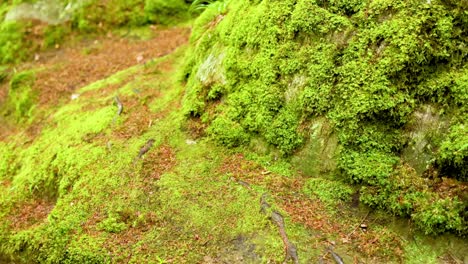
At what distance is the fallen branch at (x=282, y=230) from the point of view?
4965 millimetres

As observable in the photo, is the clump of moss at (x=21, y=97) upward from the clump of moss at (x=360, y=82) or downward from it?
downward

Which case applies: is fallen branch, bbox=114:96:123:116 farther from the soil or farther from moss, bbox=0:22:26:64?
moss, bbox=0:22:26:64

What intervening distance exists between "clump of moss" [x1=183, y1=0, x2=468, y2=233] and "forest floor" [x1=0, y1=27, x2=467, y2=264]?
1.31 feet

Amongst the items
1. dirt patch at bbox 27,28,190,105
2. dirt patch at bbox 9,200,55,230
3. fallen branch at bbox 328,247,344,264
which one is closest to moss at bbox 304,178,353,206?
fallen branch at bbox 328,247,344,264

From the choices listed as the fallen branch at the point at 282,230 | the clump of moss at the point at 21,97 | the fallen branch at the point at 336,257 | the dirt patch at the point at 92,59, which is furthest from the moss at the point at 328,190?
the clump of moss at the point at 21,97

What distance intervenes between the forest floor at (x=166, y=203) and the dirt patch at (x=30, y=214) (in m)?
0.02

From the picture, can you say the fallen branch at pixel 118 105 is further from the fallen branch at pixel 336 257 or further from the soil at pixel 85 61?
the fallen branch at pixel 336 257

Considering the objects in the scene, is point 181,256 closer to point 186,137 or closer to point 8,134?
point 186,137

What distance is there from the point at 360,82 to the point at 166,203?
3.33 meters

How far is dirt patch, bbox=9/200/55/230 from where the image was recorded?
22.1 ft

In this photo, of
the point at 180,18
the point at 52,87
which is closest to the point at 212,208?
the point at 52,87

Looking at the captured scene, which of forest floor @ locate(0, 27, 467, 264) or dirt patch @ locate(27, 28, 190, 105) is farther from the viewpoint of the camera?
dirt patch @ locate(27, 28, 190, 105)

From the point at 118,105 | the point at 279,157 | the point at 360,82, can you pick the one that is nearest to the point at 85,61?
the point at 118,105

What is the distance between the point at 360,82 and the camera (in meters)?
5.67
